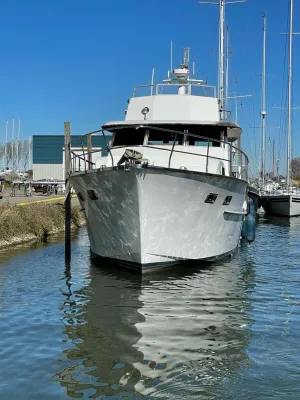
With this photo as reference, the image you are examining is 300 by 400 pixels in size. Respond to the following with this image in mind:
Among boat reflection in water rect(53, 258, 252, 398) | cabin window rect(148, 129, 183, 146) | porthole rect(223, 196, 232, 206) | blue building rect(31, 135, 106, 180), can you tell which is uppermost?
blue building rect(31, 135, 106, 180)

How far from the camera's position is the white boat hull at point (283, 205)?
34.3 metres

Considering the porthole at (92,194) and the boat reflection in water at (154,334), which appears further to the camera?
the porthole at (92,194)

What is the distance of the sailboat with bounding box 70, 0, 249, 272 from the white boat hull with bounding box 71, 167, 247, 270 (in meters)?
0.02

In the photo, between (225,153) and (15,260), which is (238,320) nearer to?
(225,153)

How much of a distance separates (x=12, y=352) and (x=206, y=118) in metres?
10.0

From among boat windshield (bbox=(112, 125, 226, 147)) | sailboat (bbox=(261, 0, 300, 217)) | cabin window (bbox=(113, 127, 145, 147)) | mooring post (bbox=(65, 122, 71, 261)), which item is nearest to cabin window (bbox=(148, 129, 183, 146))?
boat windshield (bbox=(112, 125, 226, 147))

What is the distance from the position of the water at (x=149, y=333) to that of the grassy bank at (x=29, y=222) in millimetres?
3854

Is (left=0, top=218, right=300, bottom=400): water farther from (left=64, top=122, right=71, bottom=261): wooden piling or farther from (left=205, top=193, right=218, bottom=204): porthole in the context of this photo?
(left=205, top=193, right=218, bottom=204): porthole

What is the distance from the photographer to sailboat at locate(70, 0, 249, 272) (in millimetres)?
10594

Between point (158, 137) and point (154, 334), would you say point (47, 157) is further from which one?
point (154, 334)

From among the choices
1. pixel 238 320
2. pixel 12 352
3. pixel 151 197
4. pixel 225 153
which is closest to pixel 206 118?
pixel 225 153

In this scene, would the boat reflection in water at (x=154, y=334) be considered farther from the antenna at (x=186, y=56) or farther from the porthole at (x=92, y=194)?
the antenna at (x=186, y=56)

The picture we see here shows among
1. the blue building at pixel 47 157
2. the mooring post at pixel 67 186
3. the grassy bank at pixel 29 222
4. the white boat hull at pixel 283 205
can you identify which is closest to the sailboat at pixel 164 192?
the mooring post at pixel 67 186

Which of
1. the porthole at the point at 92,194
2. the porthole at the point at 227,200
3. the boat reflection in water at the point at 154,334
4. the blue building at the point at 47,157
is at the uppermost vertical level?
the blue building at the point at 47,157
